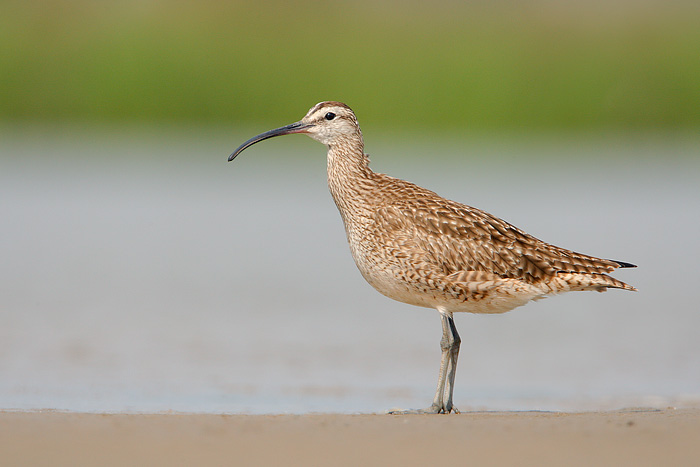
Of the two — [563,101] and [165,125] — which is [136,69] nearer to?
[165,125]

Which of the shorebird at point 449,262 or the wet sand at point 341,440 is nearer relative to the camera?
the wet sand at point 341,440

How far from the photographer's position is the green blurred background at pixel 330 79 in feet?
75.1

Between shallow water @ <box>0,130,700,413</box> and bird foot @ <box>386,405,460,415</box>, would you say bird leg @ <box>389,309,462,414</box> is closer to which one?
bird foot @ <box>386,405,460,415</box>

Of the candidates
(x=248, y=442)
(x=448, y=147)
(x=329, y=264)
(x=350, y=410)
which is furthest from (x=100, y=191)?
(x=248, y=442)

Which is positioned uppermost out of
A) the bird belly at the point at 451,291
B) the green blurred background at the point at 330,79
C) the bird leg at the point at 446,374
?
the green blurred background at the point at 330,79

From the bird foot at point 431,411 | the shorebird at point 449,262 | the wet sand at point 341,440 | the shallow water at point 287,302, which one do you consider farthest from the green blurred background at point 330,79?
the wet sand at point 341,440

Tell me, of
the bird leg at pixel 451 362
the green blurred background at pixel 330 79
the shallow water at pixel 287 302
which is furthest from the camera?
the green blurred background at pixel 330 79

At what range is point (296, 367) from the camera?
848 cm

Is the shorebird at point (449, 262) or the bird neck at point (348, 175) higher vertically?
the bird neck at point (348, 175)

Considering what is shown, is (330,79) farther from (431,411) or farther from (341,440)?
(341,440)

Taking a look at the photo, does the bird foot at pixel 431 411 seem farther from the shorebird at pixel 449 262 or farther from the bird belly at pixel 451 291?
the bird belly at pixel 451 291

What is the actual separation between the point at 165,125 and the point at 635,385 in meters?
17.5

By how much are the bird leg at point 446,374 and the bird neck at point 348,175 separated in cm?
92

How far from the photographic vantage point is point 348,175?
7.76m
